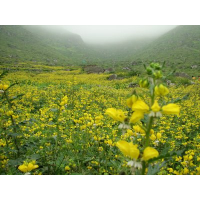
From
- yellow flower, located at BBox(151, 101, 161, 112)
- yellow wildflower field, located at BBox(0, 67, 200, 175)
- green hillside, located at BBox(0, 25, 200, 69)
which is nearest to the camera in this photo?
yellow flower, located at BBox(151, 101, 161, 112)

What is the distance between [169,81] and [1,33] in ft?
298

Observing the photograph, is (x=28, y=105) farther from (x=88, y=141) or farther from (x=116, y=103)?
(x=88, y=141)

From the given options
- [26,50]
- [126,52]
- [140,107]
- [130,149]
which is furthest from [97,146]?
[126,52]

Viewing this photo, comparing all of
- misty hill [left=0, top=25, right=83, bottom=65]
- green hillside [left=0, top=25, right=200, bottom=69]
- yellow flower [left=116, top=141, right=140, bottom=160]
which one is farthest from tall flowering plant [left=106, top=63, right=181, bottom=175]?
Result: misty hill [left=0, top=25, right=83, bottom=65]

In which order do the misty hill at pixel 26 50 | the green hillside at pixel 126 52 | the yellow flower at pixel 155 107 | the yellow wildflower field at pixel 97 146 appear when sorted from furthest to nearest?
the misty hill at pixel 26 50
the green hillside at pixel 126 52
the yellow wildflower field at pixel 97 146
the yellow flower at pixel 155 107

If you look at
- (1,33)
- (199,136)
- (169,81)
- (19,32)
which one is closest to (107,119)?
(199,136)

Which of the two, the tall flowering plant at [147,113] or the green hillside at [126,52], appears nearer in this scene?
the tall flowering plant at [147,113]

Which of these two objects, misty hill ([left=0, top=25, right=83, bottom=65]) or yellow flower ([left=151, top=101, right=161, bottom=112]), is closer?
yellow flower ([left=151, top=101, right=161, bottom=112])

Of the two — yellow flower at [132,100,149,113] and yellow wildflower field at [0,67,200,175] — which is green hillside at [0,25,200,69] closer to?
yellow wildflower field at [0,67,200,175]

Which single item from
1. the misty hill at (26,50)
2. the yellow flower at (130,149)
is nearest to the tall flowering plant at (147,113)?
the yellow flower at (130,149)

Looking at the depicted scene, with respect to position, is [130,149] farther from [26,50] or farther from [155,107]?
[26,50]

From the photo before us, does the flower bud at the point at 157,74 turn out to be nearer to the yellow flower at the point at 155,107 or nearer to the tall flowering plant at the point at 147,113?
the tall flowering plant at the point at 147,113

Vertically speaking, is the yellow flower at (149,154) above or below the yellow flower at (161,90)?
below
